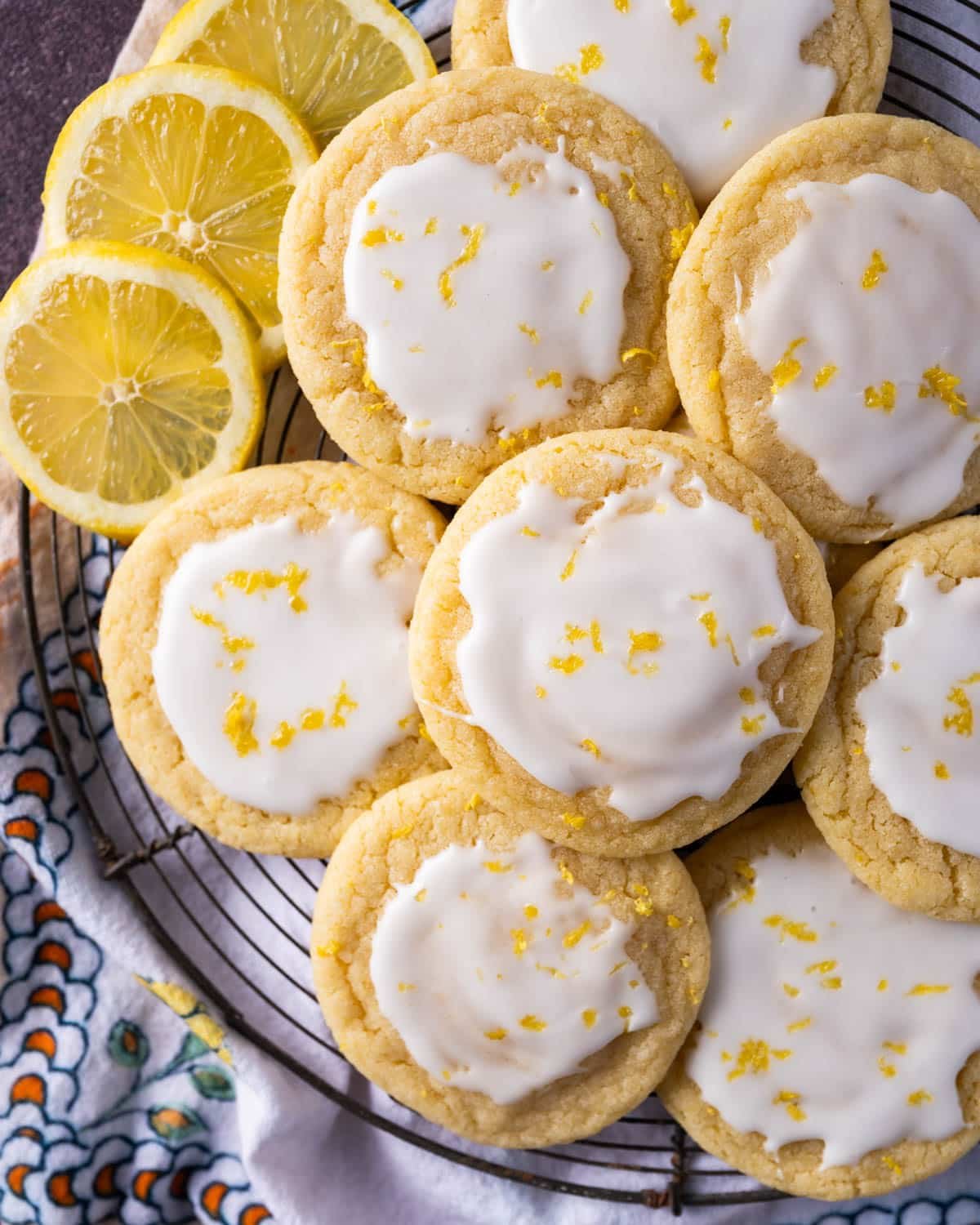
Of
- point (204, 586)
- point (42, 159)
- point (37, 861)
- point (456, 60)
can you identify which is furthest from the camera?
point (42, 159)

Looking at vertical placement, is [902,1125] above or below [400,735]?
below

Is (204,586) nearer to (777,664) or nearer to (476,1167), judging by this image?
(777,664)

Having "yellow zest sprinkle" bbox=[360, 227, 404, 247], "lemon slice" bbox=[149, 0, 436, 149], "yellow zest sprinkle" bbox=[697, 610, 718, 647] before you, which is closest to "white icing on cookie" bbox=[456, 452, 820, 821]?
"yellow zest sprinkle" bbox=[697, 610, 718, 647]

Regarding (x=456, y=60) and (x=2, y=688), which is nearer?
(x=456, y=60)

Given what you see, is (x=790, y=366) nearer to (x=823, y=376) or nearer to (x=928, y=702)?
(x=823, y=376)

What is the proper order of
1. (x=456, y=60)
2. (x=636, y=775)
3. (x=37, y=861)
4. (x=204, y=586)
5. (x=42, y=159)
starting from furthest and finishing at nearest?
(x=42, y=159), (x=37, y=861), (x=456, y=60), (x=204, y=586), (x=636, y=775)

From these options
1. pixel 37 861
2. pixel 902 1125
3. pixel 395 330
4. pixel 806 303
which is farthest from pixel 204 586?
pixel 902 1125

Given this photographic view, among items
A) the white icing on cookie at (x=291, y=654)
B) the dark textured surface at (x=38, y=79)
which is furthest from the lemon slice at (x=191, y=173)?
the white icing on cookie at (x=291, y=654)
